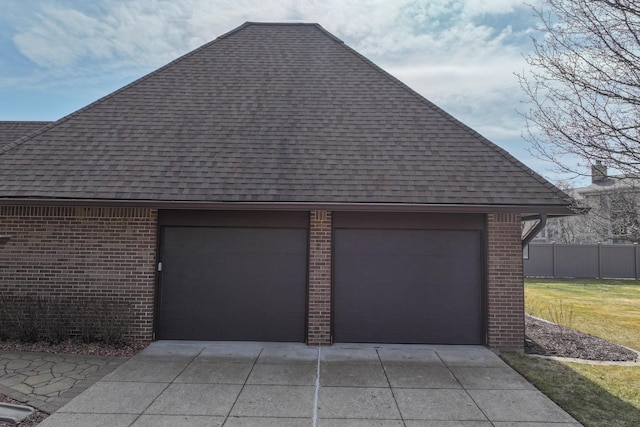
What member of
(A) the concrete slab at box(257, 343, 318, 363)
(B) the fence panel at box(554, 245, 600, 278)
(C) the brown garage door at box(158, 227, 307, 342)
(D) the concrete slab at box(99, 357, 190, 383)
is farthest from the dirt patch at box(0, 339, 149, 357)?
(B) the fence panel at box(554, 245, 600, 278)

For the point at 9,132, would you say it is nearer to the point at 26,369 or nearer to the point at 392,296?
the point at 26,369

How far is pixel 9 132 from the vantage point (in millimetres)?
11586

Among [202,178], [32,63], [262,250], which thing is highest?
[32,63]

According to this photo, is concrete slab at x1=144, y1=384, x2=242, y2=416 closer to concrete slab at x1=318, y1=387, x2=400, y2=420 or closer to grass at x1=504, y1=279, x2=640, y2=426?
concrete slab at x1=318, y1=387, x2=400, y2=420

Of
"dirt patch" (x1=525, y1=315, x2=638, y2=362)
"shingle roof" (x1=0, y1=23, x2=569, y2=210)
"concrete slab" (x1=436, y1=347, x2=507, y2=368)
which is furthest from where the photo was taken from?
"shingle roof" (x1=0, y1=23, x2=569, y2=210)

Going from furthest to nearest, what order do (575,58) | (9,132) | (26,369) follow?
(9,132) < (26,369) < (575,58)

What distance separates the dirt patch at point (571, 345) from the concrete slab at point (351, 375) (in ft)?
10.5

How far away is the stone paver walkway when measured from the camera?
4.69 m

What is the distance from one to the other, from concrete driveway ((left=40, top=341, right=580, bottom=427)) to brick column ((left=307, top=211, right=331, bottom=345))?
0.30 meters

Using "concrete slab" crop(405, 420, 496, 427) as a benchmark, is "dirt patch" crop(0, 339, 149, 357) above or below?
above

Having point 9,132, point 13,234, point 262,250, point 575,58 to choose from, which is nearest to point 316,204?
point 262,250

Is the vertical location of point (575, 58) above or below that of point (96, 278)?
above

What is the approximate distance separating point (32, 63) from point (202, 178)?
8872 millimetres

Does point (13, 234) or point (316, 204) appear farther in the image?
point (13, 234)
